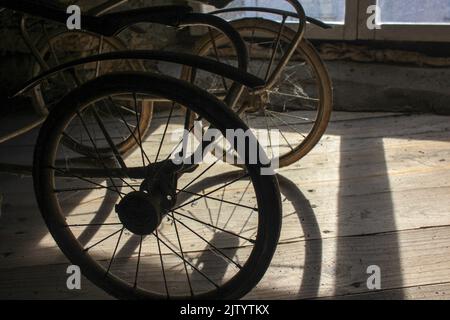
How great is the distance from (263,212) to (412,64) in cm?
176

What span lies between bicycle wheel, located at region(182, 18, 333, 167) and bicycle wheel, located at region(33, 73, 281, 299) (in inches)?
11.1

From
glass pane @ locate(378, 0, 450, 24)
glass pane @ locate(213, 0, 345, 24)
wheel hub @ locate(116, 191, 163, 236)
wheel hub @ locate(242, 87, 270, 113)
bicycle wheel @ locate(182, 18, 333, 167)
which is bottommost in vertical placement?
wheel hub @ locate(116, 191, 163, 236)

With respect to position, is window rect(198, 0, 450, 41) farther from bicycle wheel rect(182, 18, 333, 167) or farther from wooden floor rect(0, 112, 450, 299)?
wooden floor rect(0, 112, 450, 299)

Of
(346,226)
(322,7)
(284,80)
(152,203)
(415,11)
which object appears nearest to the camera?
(152,203)

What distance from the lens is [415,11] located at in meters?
2.59

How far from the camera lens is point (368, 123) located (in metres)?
A: 2.49

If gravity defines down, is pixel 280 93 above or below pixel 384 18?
below

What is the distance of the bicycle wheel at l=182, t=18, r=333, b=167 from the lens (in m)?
1.84

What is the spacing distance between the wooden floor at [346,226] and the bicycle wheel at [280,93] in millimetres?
124

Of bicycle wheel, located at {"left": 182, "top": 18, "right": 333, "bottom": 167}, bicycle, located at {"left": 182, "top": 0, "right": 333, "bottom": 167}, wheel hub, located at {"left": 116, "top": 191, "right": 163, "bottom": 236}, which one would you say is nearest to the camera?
wheel hub, located at {"left": 116, "top": 191, "right": 163, "bottom": 236}

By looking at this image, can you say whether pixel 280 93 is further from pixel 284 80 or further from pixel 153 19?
pixel 153 19

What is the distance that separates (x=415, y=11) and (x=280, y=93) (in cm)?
99

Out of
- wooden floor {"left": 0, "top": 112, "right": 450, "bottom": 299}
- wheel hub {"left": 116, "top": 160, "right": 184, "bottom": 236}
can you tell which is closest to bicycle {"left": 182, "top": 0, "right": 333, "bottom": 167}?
wooden floor {"left": 0, "top": 112, "right": 450, "bottom": 299}

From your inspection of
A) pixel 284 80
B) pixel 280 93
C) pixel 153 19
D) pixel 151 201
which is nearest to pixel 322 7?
pixel 284 80
